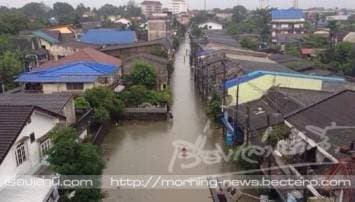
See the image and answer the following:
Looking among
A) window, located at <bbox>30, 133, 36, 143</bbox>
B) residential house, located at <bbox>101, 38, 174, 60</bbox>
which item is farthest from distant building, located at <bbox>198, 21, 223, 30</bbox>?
window, located at <bbox>30, 133, 36, 143</bbox>

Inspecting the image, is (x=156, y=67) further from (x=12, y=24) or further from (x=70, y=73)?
(x=12, y=24)

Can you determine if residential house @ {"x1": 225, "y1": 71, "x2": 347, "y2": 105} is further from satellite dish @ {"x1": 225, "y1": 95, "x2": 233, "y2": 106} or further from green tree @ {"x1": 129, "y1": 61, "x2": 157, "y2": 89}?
green tree @ {"x1": 129, "y1": 61, "x2": 157, "y2": 89}

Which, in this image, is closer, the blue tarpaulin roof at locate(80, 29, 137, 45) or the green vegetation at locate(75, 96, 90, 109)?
the green vegetation at locate(75, 96, 90, 109)

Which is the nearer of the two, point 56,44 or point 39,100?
point 39,100

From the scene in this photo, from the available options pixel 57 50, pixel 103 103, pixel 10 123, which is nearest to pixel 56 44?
pixel 57 50

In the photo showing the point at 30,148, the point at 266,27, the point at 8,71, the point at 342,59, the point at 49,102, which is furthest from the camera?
the point at 266,27

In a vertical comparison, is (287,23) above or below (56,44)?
above

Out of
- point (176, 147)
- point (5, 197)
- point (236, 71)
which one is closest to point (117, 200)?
point (5, 197)
